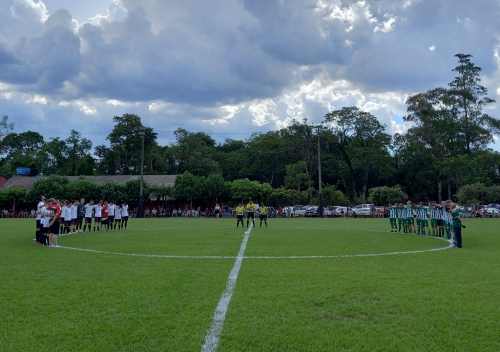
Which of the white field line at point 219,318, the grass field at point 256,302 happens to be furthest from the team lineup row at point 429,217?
the white field line at point 219,318

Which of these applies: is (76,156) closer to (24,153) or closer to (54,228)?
(24,153)

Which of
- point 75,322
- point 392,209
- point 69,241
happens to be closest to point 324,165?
point 392,209

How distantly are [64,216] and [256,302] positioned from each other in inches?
645

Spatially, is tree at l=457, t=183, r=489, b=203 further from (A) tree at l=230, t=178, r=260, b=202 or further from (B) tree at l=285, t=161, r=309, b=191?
(A) tree at l=230, t=178, r=260, b=202

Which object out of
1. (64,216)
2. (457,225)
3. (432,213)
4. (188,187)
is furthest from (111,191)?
(457,225)

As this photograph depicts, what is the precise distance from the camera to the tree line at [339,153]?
68188 mm

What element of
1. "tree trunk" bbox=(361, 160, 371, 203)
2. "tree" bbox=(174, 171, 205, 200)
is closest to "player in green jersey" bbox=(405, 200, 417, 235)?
"tree" bbox=(174, 171, 205, 200)

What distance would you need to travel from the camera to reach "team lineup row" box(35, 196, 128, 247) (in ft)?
49.6

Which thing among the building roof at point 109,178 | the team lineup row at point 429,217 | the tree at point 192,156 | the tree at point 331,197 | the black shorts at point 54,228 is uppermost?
the tree at point 192,156

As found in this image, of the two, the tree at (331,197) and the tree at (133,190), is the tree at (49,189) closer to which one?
the tree at (133,190)

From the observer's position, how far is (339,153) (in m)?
78.1

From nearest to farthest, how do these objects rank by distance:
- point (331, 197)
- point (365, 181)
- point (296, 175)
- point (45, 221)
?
point (45, 221), point (331, 197), point (296, 175), point (365, 181)

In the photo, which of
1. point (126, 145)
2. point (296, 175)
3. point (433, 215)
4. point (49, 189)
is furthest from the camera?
point (126, 145)

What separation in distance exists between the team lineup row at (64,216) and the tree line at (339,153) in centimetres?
4153
